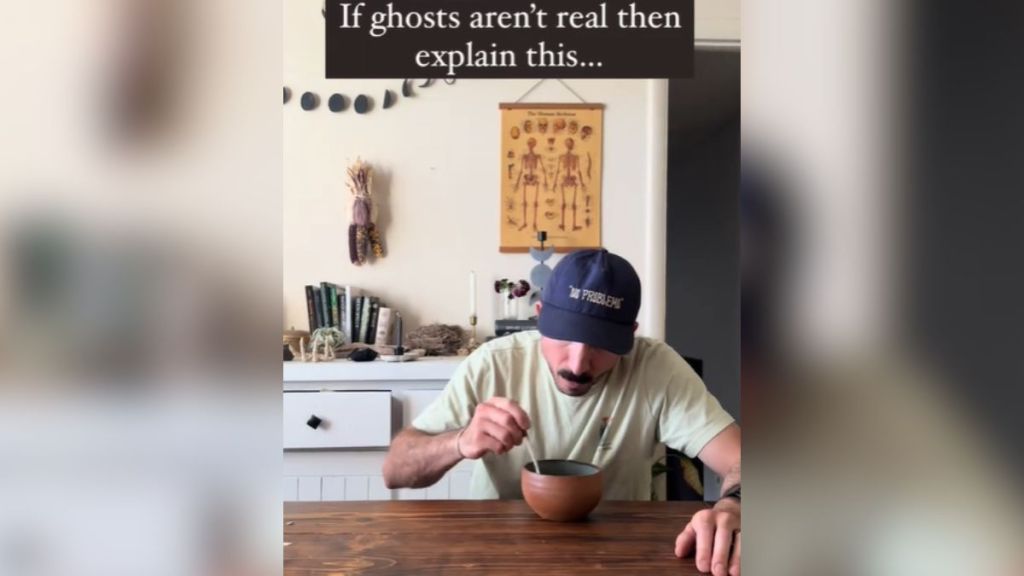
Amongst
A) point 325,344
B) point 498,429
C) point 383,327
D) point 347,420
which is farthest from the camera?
point 383,327

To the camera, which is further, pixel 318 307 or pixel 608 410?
pixel 318 307

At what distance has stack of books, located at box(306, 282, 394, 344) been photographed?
2121 mm

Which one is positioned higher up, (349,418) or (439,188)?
(439,188)

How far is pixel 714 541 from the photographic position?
65cm

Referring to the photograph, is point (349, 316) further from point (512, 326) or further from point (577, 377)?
point (577, 377)

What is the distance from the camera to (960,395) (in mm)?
176

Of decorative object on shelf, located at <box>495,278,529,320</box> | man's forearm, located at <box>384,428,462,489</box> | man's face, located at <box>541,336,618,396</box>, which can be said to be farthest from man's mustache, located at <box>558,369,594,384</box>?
decorative object on shelf, located at <box>495,278,529,320</box>

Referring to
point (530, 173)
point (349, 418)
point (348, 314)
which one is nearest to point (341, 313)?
point (348, 314)

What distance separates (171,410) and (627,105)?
2.11m

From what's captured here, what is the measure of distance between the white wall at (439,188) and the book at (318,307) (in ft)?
0.26

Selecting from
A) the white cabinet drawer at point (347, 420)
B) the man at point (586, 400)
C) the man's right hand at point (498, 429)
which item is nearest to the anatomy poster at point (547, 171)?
the white cabinet drawer at point (347, 420)

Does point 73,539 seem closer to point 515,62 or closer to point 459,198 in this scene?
point 515,62

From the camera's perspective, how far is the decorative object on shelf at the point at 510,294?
2.15 meters

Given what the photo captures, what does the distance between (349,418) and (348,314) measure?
1.22 feet
